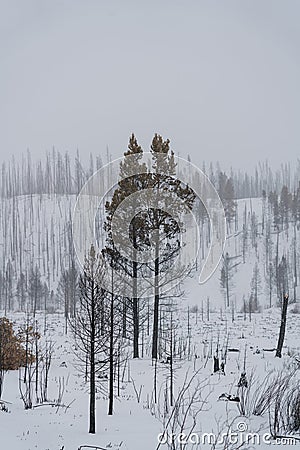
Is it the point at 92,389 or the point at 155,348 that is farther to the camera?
the point at 155,348

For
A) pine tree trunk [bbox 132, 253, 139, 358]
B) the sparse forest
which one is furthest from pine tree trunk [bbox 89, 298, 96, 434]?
pine tree trunk [bbox 132, 253, 139, 358]

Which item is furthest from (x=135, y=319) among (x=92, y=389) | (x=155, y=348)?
(x=92, y=389)

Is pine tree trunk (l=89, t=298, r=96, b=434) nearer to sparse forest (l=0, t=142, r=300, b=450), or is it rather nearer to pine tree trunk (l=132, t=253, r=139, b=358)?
sparse forest (l=0, t=142, r=300, b=450)

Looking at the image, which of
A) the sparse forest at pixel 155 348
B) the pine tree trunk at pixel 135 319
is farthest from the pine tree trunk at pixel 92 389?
the pine tree trunk at pixel 135 319

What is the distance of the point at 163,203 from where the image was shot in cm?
1623

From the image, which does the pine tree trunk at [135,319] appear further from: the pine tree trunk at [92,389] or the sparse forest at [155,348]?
the pine tree trunk at [92,389]

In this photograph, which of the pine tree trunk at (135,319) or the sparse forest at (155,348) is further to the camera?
the pine tree trunk at (135,319)

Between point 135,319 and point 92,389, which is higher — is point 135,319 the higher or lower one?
the higher one

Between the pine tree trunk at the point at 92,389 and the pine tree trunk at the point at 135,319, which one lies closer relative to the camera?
the pine tree trunk at the point at 92,389

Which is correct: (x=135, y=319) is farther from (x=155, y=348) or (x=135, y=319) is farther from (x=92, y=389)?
(x=92, y=389)

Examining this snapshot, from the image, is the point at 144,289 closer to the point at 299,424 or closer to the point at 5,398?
the point at 5,398

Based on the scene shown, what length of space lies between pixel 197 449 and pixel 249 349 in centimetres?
1339

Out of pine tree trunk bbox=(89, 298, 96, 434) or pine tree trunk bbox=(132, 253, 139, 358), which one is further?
pine tree trunk bbox=(132, 253, 139, 358)

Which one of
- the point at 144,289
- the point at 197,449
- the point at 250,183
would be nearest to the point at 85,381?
the point at 144,289
